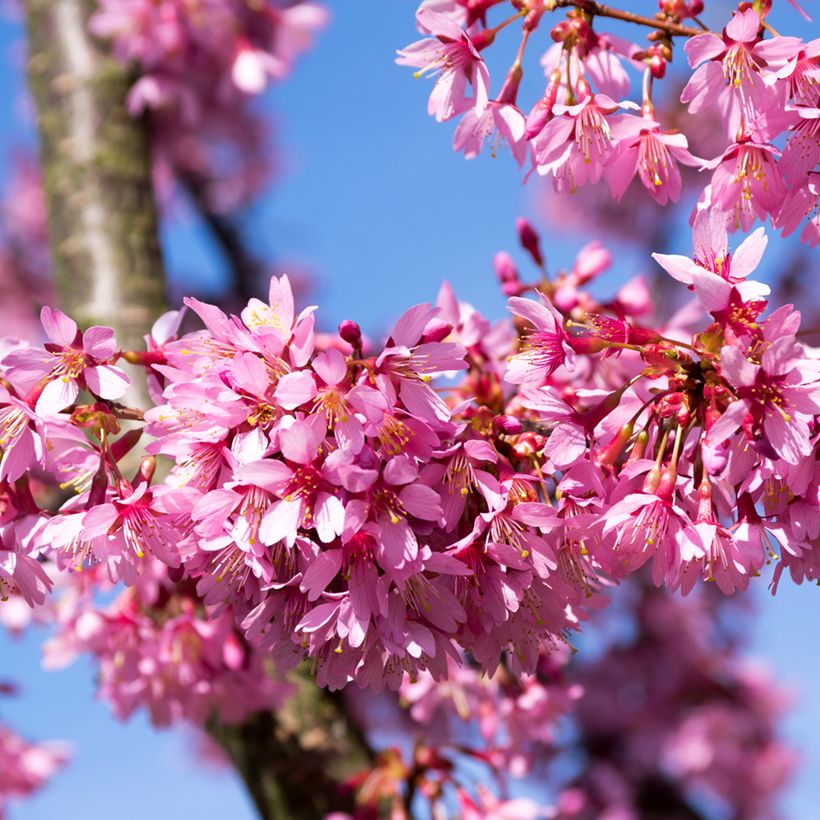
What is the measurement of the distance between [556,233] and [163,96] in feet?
23.7

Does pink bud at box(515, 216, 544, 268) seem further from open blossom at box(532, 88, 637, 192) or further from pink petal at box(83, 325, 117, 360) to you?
pink petal at box(83, 325, 117, 360)

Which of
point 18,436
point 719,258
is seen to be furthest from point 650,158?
point 18,436

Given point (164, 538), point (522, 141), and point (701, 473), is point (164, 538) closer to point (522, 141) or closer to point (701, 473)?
point (701, 473)

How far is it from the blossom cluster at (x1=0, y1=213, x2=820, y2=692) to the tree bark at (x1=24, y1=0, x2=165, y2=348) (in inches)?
73.1

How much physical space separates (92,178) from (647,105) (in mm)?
2645

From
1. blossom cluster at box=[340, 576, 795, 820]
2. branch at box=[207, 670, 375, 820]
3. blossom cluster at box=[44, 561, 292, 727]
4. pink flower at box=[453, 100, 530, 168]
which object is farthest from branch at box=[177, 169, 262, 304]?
pink flower at box=[453, 100, 530, 168]

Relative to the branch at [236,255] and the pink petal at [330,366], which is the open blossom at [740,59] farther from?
the branch at [236,255]

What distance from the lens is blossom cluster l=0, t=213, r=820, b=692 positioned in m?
1.35

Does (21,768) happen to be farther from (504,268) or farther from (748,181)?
(748,181)

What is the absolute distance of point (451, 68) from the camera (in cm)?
180

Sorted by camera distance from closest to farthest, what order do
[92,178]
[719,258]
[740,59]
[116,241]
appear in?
[719,258] < [740,59] < [116,241] < [92,178]

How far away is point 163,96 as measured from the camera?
4773 mm

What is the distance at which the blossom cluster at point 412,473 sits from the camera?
1.35m

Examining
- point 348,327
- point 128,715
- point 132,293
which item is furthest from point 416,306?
point 132,293
